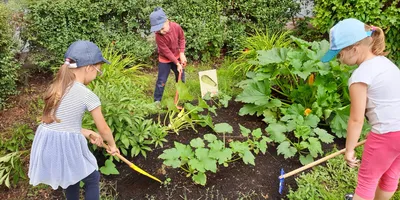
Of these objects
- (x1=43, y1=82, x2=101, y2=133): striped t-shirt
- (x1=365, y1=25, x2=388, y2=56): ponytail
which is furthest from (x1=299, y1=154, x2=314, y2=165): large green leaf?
(x1=43, y1=82, x2=101, y2=133): striped t-shirt

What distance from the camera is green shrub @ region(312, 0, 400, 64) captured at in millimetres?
4891

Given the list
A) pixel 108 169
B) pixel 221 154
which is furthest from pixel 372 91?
pixel 108 169

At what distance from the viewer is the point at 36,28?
471cm

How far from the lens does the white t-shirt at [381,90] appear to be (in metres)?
2.38

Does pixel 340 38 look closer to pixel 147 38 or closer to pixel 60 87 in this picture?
pixel 60 87

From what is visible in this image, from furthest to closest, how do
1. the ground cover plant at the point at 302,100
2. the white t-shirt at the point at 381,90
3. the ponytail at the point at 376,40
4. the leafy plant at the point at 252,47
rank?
the leafy plant at the point at 252,47 < the ground cover plant at the point at 302,100 < the ponytail at the point at 376,40 < the white t-shirt at the point at 381,90

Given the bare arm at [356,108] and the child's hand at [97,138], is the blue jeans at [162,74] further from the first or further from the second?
the bare arm at [356,108]

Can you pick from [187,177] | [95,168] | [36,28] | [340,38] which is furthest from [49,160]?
[36,28]

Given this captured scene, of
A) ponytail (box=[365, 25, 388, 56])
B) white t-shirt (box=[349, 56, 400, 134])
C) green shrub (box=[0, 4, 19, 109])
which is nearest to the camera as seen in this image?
white t-shirt (box=[349, 56, 400, 134])

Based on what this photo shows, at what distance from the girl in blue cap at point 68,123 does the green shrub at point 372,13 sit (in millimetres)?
3731

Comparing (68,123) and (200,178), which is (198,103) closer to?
(200,178)

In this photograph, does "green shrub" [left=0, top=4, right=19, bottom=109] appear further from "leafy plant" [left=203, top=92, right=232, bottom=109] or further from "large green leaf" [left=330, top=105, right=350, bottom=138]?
"large green leaf" [left=330, top=105, right=350, bottom=138]

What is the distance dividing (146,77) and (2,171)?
2.31 m

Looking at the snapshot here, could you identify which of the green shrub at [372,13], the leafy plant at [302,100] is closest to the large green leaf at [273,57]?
the leafy plant at [302,100]
